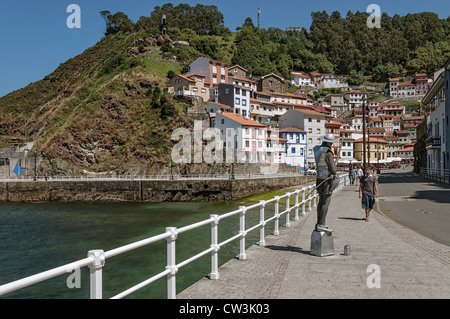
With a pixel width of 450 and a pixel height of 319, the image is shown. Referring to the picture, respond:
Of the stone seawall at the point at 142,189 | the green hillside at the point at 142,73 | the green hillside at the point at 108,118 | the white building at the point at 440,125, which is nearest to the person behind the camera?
the white building at the point at 440,125

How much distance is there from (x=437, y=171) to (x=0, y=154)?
248ft

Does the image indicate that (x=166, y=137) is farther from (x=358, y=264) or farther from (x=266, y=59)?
(x=266, y=59)

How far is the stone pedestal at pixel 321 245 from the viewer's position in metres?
8.77

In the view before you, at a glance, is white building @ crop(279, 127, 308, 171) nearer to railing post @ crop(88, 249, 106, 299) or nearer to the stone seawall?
the stone seawall

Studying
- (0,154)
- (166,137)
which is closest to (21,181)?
(0,154)

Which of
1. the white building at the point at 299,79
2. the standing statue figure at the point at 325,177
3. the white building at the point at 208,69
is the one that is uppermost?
the white building at the point at 299,79

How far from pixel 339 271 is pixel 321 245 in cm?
134

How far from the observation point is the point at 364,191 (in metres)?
15.7

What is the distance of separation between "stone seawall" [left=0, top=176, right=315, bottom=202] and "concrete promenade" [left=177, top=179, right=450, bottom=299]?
38327mm

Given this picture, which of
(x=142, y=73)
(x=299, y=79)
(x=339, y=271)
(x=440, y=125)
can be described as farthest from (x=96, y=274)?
(x=299, y=79)

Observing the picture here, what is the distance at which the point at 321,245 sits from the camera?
8750 mm

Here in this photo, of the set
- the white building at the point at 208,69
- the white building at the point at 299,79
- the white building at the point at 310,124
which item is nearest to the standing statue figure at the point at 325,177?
the white building at the point at 310,124

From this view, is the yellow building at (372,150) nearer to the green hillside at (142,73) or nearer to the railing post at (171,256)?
the green hillside at (142,73)

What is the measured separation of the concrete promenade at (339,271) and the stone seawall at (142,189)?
3833 centimetres
